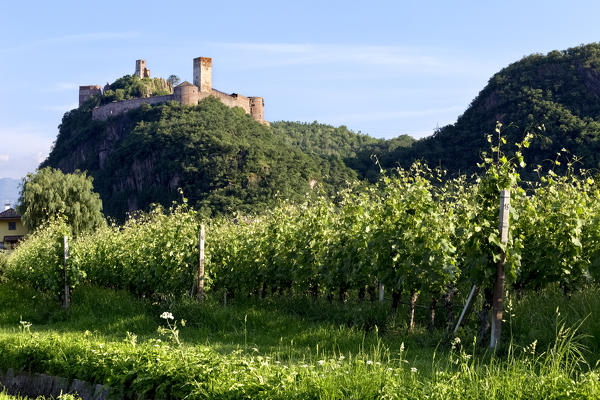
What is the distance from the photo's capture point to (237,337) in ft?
28.9

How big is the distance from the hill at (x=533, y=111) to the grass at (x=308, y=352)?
34.9 m

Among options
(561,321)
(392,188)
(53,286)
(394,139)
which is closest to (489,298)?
(561,321)

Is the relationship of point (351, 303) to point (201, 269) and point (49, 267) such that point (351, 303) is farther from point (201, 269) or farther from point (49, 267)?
point (49, 267)

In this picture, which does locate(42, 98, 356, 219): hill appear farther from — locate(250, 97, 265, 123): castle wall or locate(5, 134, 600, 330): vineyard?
locate(5, 134, 600, 330): vineyard

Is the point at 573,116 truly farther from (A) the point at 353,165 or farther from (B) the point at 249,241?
(B) the point at 249,241

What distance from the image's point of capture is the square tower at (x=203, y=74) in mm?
98188

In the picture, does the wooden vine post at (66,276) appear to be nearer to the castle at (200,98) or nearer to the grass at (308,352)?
the grass at (308,352)

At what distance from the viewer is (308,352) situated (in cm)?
724

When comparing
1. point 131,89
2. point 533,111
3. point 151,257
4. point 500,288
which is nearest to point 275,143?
point 131,89

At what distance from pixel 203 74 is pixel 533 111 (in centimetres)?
5838

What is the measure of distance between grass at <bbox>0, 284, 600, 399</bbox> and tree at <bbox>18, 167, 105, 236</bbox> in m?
23.4

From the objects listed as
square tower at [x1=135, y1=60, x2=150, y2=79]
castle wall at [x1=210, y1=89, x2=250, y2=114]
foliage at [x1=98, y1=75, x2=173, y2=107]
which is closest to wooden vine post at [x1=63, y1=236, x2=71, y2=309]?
castle wall at [x1=210, y1=89, x2=250, y2=114]

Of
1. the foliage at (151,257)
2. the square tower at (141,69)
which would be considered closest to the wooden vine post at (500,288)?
the foliage at (151,257)

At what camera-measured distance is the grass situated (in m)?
4.75
